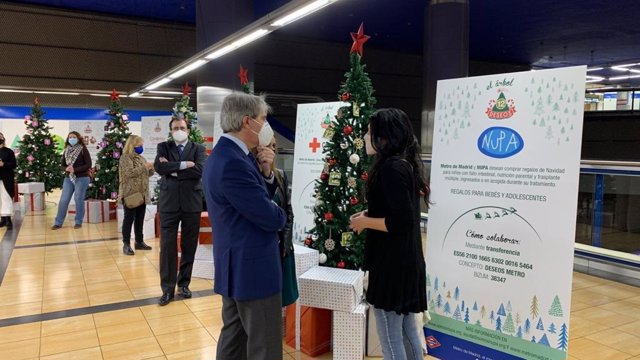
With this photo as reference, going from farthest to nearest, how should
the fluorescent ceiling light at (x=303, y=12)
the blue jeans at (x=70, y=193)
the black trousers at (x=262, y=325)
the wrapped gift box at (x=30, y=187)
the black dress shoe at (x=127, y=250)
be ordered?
1. the wrapped gift box at (x=30, y=187)
2. the blue jeans at (x=70, y=193)
3. the black dress shoe at (x=127, y=250)
4. the fluorescent ceiling light at (x=303, y=12)
5. the black trousers at (x=262, y=325)

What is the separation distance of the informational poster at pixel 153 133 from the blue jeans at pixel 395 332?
629cm

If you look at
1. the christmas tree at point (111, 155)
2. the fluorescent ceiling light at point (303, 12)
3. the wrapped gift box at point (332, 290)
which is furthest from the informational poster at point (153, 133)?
the wrapped gift box at point (332, 290)

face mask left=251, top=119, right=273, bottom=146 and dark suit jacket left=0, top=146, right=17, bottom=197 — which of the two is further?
dark suit jacket left=0, top=146, right=17, bottom=197

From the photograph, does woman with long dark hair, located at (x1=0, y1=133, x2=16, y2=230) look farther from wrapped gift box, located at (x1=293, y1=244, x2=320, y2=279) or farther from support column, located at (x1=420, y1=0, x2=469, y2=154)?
support column, located at (x1=420, y1=0, x2=469, y2=154)

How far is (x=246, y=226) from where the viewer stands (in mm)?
1819

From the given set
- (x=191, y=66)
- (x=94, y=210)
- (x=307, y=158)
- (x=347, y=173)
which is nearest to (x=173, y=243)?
(x=307, y=158)

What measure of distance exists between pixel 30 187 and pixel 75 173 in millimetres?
2719

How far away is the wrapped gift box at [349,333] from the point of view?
2801 millimetres

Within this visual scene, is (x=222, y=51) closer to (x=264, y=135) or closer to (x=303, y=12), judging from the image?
(x=303, y=12)

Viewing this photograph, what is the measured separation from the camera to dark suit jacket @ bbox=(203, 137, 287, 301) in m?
1.77

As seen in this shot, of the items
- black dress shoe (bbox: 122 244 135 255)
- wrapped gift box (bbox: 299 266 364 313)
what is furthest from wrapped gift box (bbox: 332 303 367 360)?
black dress shoe (bbox: 122 244 135 255)

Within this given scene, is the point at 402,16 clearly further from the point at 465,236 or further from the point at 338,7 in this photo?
the point at 465,236

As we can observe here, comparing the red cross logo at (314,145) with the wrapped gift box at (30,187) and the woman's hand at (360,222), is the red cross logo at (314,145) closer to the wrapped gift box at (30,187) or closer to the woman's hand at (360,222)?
the woman's hand at (360,222)

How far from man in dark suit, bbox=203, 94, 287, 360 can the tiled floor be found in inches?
50.2
